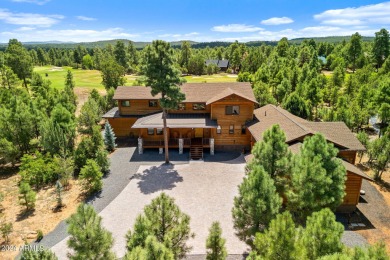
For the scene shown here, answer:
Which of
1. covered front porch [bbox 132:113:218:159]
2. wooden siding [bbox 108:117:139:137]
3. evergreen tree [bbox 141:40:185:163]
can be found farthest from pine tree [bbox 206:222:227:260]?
wooden siding [bbox 108:117:139:137]

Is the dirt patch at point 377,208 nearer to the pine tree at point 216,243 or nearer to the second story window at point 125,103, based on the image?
the pine tree at point 216,243

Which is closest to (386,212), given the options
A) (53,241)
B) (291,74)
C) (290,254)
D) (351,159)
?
(351,159)

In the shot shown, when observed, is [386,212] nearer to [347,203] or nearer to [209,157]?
[347,203]

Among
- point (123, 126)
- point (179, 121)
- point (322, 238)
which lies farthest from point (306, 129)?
point (123, 126)

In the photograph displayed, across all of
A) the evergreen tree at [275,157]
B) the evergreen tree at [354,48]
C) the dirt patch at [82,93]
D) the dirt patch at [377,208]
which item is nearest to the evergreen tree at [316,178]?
the evergreen tree at [275,157]

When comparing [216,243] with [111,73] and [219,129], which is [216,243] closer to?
[219,129]

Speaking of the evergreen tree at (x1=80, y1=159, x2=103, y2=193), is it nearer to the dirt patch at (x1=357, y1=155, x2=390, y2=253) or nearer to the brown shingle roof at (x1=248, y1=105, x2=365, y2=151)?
the brown shingle roof at (x1=248, y1=105, x2=365, y2=151)

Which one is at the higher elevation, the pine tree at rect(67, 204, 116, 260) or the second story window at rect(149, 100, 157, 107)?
the second story window at rect(149, 100, 157, 107)
